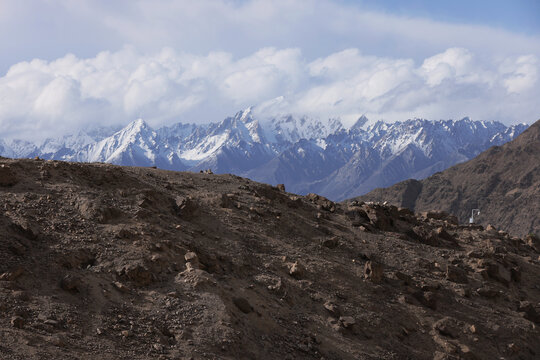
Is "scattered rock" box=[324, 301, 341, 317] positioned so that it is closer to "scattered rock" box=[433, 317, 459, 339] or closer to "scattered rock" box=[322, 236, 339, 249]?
"scattered rock" box=[433, 317, 459, 339]

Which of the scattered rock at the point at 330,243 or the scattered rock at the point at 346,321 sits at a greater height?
the scattered rock at the point at 330,243

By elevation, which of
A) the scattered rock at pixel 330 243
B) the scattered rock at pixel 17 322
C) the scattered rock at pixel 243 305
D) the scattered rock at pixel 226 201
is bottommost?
the scattered rock at pixel 243 305

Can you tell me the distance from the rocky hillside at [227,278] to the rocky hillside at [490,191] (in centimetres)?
8877

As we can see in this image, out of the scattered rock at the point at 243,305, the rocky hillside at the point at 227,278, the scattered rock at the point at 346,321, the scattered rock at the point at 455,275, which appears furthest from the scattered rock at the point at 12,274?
the scattered rock at the point at 455,275

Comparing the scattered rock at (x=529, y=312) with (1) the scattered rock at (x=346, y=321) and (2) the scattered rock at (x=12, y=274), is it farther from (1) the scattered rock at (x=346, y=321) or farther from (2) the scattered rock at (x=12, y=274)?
(2) the scattered rock at (x=12, y=274)

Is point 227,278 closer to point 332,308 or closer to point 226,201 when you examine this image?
point 332,308

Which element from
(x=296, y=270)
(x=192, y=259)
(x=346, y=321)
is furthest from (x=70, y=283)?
(x=346, y=321)

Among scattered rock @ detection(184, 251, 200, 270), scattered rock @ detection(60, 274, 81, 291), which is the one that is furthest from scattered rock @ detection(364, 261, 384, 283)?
scattered rock @ detection(60, 274, 81, 291)

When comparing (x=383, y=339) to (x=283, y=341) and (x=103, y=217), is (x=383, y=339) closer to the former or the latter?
(x=283, y=341)

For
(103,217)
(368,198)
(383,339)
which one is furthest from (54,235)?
(368,198)

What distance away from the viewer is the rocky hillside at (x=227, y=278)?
12.4 m

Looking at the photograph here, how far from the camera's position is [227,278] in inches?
600

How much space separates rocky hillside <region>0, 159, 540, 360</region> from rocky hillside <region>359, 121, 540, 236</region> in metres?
88.8

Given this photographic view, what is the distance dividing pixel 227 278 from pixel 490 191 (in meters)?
123
